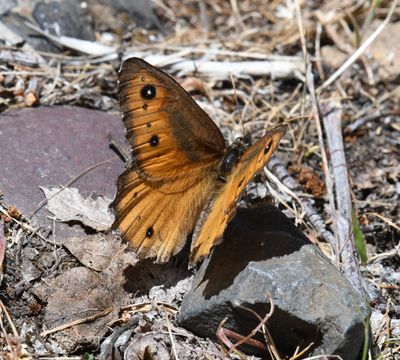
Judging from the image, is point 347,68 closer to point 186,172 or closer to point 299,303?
point 186,172

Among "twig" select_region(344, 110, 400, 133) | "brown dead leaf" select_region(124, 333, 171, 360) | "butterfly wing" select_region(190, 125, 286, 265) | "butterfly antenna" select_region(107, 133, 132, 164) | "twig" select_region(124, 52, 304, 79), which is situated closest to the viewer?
"butterfly wing" select_region(190, 125, 286, 265)

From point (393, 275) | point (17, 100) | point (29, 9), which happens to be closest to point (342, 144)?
point (393, 275)

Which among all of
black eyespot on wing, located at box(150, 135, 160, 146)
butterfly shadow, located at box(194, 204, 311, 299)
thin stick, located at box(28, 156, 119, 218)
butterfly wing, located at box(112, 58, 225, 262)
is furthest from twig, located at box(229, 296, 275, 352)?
thin stick, located at box(28, 156, 119, 218)

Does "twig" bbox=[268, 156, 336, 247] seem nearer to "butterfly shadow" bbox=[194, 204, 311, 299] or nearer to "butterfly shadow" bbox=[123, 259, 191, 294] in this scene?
"butterfly shadow" bbox=[194, 204, 311, 299]

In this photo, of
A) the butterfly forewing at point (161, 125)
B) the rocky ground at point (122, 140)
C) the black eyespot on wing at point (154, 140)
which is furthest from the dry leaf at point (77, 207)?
the black eyespot on wing at point (154, 140)

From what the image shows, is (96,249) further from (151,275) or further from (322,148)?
(322,148)

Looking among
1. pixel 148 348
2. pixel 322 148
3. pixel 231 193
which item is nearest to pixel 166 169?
pixel 231 193
